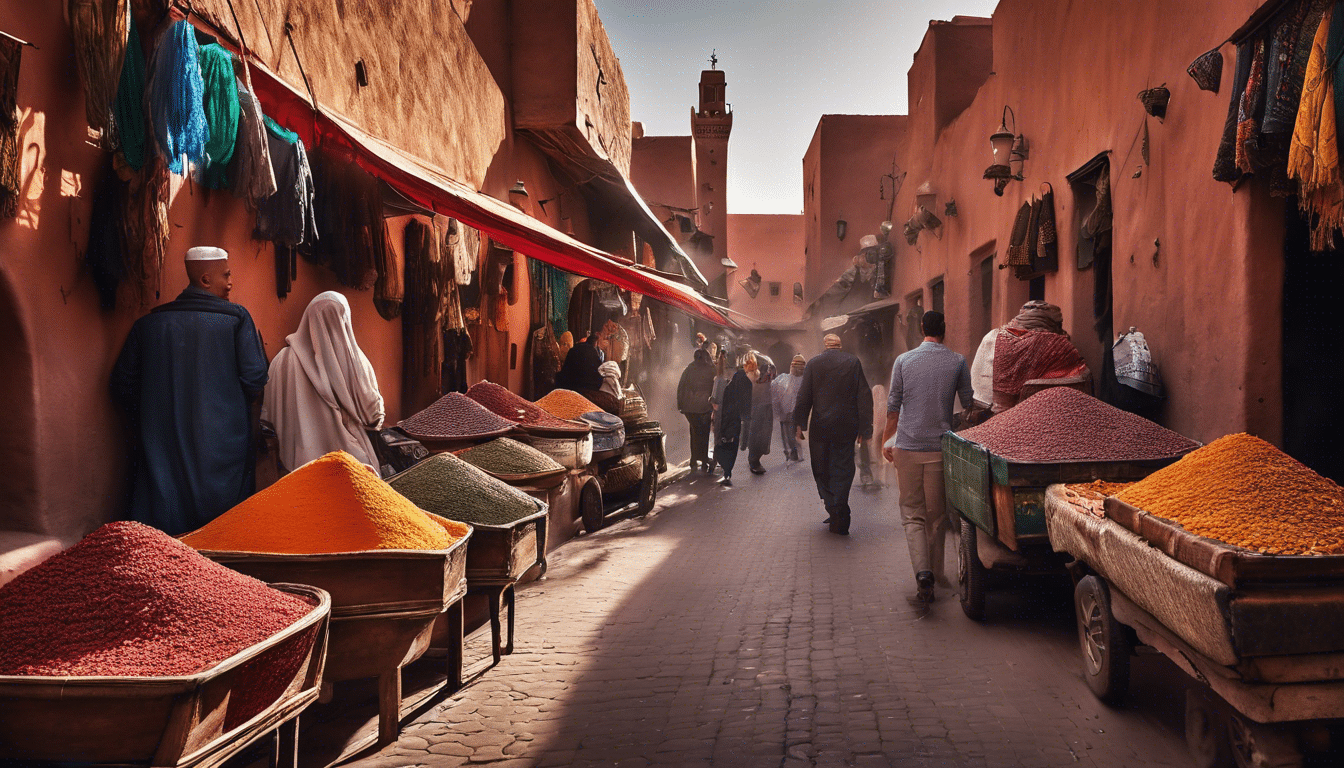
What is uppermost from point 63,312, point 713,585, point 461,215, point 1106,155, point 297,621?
point 1106,155

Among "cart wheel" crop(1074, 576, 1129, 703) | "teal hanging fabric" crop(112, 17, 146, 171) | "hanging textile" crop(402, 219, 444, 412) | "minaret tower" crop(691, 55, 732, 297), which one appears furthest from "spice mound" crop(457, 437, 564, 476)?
"minaret tower" crop(691, 55, 732, 297)

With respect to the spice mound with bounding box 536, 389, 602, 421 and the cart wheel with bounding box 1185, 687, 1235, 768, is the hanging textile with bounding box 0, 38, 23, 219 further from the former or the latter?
the spice mound with bounding box 536, 389, 602, 421

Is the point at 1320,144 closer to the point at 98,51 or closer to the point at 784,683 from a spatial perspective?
the point at 784,683

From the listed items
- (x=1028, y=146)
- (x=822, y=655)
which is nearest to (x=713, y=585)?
(x=822, y=655)

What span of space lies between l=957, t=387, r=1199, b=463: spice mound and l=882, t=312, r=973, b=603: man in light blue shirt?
33.9 inches

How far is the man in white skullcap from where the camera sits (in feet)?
12.5

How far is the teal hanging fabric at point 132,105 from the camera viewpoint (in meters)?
3.60

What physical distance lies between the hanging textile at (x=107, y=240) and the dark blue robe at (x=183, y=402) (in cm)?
19

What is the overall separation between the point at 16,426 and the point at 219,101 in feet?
5.46

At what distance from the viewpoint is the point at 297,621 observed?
239cm

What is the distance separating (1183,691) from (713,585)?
2.76 metres

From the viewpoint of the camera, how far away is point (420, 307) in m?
7.57

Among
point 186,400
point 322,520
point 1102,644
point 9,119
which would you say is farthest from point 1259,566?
point 9,119

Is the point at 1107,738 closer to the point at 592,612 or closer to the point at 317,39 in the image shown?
the point at 592,612
